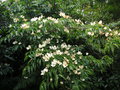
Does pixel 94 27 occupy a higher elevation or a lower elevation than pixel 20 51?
higher

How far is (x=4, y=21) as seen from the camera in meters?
2.72

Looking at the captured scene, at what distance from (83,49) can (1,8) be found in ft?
4.47

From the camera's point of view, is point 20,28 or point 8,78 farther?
point 8,78

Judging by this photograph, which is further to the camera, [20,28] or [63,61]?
[20,28]

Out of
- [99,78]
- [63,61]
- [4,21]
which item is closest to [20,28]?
[4,21]

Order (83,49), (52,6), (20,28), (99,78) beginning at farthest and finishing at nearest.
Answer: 1. (52,6)
2. (99,78)
3. (83,49)
4. (20,28)

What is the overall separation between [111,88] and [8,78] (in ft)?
5.43

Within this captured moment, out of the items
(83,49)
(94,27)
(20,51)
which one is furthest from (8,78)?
(94,27)

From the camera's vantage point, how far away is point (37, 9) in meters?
3.07

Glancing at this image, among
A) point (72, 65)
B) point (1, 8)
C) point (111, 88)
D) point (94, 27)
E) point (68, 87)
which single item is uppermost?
point (1, 8)

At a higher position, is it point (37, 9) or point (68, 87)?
point (37, 9)

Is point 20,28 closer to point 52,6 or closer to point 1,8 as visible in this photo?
point 1,8

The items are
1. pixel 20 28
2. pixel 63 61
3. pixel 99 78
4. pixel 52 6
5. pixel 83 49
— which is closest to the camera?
pixel 63 61

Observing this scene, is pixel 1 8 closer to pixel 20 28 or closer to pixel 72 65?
pixel 20 28
